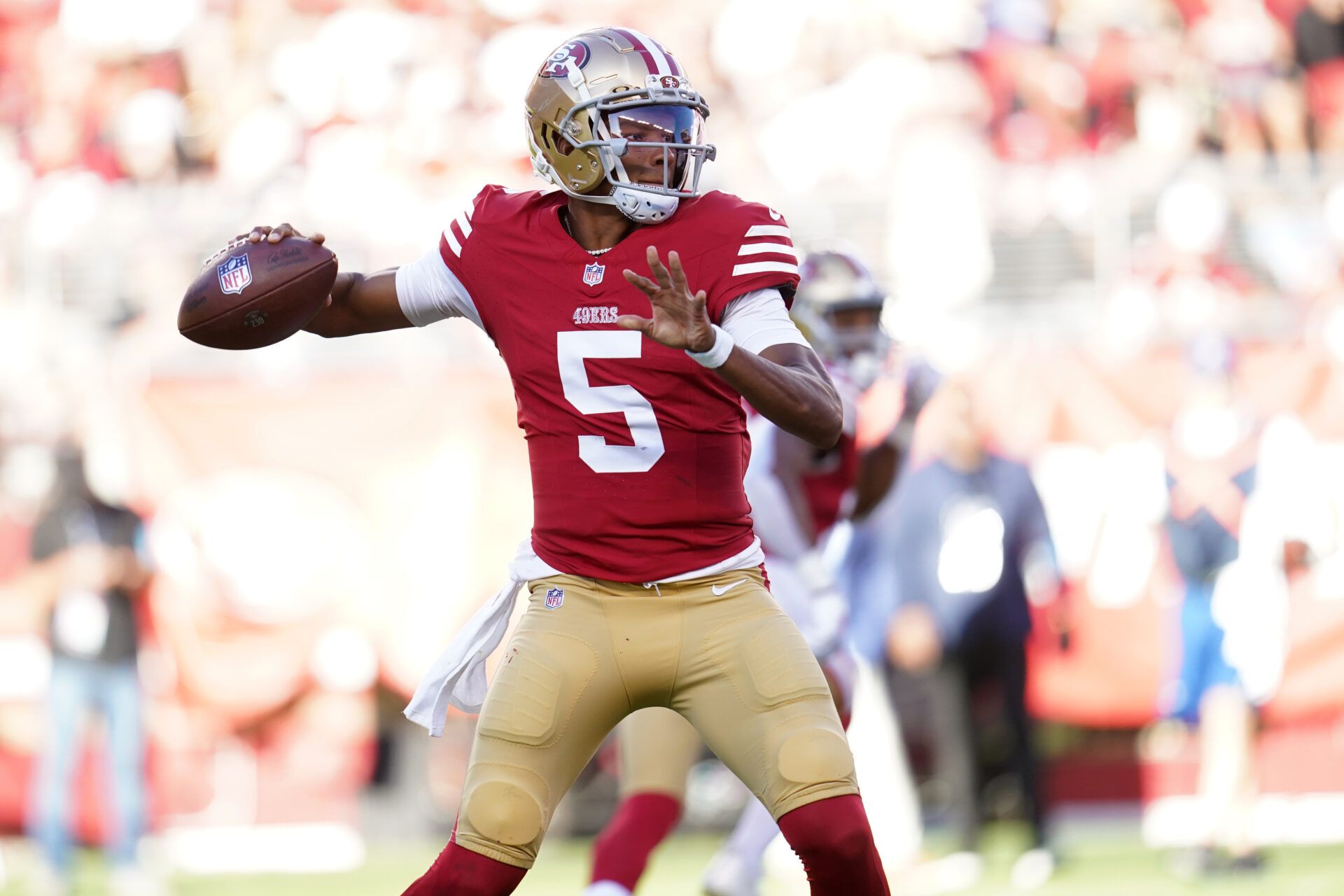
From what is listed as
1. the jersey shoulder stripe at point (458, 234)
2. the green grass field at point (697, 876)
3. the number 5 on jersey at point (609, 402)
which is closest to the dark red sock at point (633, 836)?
the number 5 on jersey at point (609, 402)

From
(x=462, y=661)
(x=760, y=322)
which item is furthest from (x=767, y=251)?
(x=462, y=661)

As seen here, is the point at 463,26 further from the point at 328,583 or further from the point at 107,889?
the point at 107,889

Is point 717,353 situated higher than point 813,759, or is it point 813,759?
point 717,353

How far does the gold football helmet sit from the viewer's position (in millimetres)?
2840

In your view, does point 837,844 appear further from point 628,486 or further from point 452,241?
point 452,241

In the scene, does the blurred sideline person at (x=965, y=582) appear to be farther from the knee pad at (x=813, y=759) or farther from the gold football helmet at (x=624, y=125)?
the knee pad at (x=813, y=759)

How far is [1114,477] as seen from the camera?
281 inches

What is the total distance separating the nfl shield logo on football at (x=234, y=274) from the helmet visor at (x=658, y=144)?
73 centimetres

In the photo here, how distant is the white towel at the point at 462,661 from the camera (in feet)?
9.79

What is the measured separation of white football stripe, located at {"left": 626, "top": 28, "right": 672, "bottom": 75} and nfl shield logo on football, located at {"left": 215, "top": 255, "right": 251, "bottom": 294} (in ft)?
2.71

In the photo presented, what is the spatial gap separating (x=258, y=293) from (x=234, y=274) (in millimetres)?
67

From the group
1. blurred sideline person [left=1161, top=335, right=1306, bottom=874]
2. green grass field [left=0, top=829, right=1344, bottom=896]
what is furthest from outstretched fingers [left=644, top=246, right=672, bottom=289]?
blurred sideline person [left=1161, top=335, right=1306, bottom=874]

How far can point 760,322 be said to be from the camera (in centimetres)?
275

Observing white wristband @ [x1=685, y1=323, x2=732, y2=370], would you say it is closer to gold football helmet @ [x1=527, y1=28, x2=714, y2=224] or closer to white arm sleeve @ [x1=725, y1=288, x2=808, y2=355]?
white arm sleeve @ [x1=725, y1=288, x2=808, y2=355]
